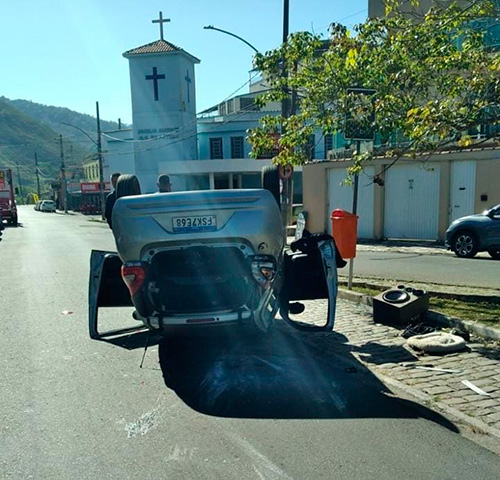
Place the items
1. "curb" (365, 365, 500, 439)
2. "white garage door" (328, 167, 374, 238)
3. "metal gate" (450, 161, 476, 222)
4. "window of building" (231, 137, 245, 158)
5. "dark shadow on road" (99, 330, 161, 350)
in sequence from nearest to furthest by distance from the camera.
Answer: "curb" (365, 365, 500, 439)
"dark shadow on road" (99, 330, 161, 350)
"metal gate" (450, 161, 476, 222)
"white garage door" (328, 167, 374, 238)
"window of building" (231, 137, 245, 158)

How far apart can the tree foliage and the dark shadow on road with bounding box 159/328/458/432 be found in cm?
314

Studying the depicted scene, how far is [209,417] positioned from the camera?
13.8 feet

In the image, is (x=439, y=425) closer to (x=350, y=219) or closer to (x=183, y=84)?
(x=350, y=219)

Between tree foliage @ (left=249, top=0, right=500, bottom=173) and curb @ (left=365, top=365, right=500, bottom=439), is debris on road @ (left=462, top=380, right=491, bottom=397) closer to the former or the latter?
curb @ (left=365, top=365, right=500, bottom=439)

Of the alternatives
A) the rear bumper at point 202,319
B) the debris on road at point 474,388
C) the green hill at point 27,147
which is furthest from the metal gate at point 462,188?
the green hill at point 27,147

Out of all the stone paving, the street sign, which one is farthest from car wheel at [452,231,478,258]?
the stone paving

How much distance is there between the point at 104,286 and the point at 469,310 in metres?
4.94

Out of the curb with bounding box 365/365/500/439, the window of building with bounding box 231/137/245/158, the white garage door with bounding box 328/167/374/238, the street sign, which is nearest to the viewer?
the curb with bounding box 365/365/500/439

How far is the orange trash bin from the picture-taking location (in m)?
7.95

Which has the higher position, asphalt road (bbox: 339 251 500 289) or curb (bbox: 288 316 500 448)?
curb (bbox: 288 316 500 448)

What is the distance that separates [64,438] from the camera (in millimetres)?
3840

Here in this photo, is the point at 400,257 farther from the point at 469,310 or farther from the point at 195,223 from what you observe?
the point at 195,223

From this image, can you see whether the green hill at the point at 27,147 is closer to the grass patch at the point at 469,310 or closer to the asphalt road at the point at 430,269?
the asphalt road at the point at 430,269

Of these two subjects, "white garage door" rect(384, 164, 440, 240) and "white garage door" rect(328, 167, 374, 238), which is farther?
"white garage door" rect(328, 167, 374, 238)
